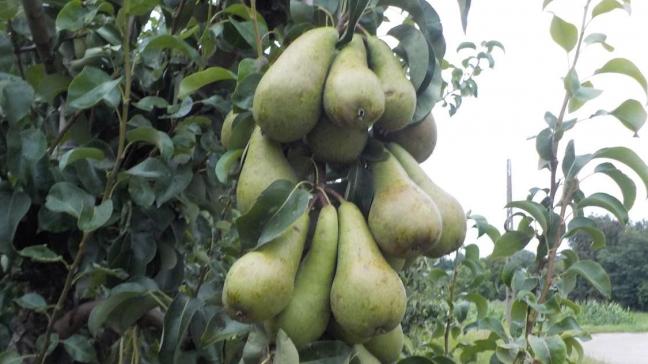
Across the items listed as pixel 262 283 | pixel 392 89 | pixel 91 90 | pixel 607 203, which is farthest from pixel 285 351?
pixel 607 203

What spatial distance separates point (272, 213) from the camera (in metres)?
0.73

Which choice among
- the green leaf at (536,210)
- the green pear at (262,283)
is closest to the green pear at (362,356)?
the green pear at (262,283)

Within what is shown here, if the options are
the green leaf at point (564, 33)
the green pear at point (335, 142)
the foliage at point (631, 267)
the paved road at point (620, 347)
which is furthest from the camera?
the foliage at point (631, 267)

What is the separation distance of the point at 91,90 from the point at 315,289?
46 centimetres

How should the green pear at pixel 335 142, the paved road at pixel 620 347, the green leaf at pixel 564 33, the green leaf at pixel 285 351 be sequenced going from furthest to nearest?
the paved road at pixel 620 347
the green leaf at pixel 564 33
the green pear at pixel 335 142
the green leaf at pixel 285 351

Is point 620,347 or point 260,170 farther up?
point 260,170

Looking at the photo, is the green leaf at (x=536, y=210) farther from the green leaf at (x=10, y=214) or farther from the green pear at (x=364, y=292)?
the green leaf at (x=10, y=214)

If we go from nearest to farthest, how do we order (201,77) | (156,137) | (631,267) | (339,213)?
(339,213)
(201,77)
(156,137)
(631,267)

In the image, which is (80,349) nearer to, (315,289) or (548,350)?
(315,289)

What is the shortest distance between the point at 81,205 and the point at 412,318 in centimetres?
250

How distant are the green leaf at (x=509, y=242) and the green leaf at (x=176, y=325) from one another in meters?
0.54

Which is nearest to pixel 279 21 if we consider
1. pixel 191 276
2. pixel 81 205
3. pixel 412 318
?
pixel 81 205

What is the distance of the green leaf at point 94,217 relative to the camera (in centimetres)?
96

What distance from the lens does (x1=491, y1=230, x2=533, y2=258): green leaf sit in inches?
49.3
